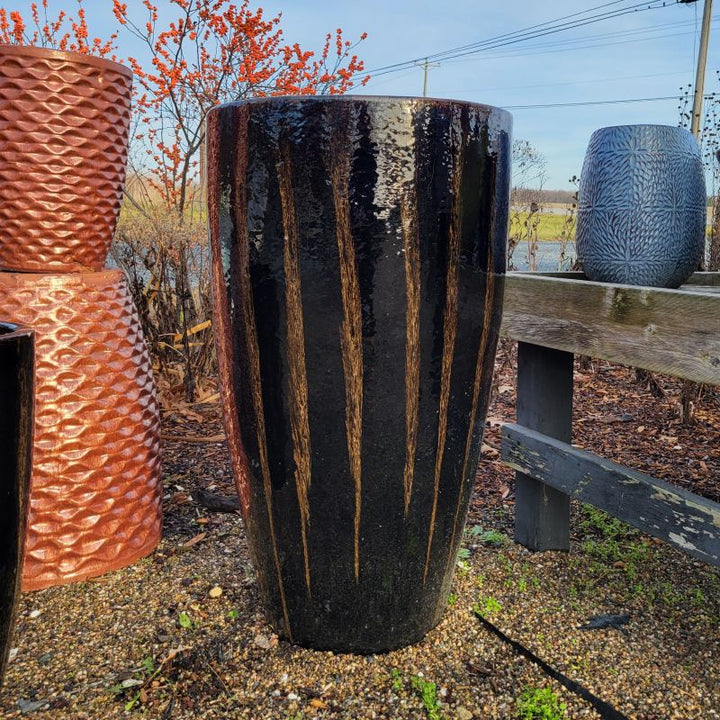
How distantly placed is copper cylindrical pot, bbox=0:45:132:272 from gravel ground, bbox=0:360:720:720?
979 millimetres

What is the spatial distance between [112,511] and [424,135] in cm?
141

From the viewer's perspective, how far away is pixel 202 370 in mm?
4066

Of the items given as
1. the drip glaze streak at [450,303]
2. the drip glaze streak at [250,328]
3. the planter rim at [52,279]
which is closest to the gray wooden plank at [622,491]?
the drip glaze streak at [450,303]

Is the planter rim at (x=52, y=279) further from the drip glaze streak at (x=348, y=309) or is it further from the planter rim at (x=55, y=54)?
the drip glaze streak at (x=348, y=309)

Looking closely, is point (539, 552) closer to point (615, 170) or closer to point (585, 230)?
point (585, 230)

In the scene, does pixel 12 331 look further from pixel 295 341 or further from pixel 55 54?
pixel 55 54

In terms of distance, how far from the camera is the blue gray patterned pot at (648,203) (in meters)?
1.95

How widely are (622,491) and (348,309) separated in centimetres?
109

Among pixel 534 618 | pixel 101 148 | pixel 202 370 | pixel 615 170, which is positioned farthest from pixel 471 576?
pixel 202 370

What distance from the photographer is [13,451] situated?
67 centimetres

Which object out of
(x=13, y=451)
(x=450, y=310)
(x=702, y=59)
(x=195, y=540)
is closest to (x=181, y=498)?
(x=195, y=540)

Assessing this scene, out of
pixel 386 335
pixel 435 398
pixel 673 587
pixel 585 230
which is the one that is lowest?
pixel 673 587

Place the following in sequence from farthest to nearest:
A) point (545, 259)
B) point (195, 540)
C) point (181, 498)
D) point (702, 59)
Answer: point (702, 59), point (545, 259), point (181, 498), point (195, 540)

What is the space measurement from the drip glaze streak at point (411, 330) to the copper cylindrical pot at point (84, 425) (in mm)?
957
